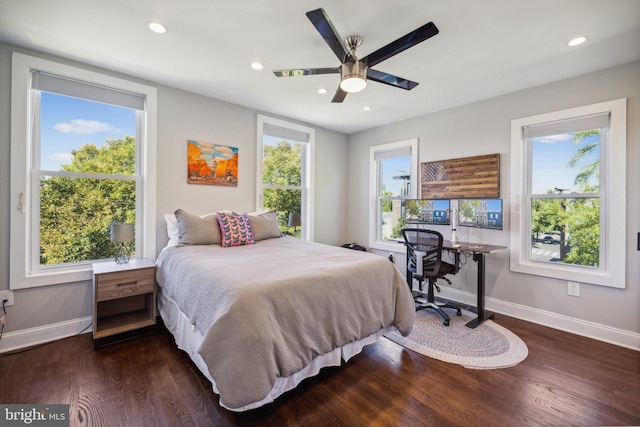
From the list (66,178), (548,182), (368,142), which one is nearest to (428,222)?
(548,182)

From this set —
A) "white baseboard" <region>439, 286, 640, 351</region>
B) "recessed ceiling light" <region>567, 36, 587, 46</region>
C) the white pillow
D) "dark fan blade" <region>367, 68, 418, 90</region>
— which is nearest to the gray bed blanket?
the white pillow

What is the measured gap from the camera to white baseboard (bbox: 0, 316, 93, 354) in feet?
7.43

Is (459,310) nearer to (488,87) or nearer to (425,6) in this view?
(488,87)

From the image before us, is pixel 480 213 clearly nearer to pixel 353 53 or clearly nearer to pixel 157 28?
pixel 353 53

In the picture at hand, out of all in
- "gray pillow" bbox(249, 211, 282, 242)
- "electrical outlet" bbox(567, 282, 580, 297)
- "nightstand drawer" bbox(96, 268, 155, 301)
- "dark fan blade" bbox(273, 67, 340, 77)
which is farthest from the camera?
"gray pillow" bbox(249, 211, 282, 242)

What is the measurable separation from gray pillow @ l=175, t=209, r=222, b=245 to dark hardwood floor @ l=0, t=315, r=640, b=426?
979 millimetres

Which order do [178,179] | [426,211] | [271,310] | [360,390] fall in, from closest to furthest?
[271,310] < [360,390] < [178,179] < [426,211]

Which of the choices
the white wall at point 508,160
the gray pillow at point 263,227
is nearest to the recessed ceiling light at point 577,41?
the white wall at point 508,160

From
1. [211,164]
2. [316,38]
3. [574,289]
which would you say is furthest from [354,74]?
[574,289]

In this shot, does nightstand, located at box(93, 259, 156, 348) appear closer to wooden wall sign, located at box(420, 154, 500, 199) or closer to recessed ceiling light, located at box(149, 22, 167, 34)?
recessed ceiling light, located at box(149, 22, 167, 34)

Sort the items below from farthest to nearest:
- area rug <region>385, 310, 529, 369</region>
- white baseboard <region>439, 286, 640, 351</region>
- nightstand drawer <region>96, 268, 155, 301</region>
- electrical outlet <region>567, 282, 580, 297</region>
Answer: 1. electrical outlet <region>567, 282, 580, 297</region>
2. white baseboard <region>439, 286, 640, 351</region>
3. nightstand drawer <region>96, 268, 155, 301</region>
4. area rug <region>385, 310, 529, 369</region>

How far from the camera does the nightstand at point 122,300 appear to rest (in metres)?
2.31

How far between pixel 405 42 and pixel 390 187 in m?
2.90

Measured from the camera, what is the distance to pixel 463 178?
351 centimetres
